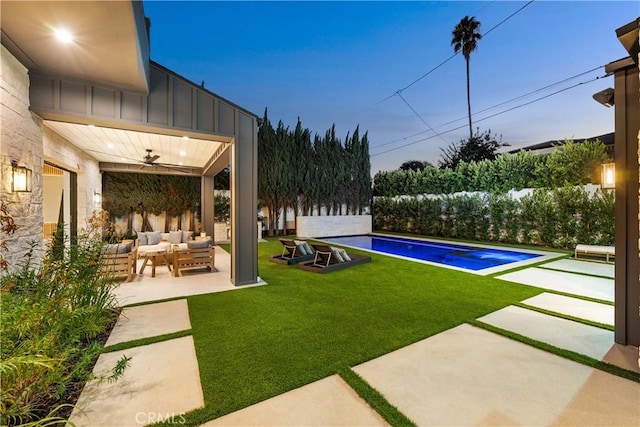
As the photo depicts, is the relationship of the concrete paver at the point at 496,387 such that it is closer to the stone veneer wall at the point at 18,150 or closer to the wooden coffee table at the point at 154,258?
the stone veneer wall at the point at 18,150

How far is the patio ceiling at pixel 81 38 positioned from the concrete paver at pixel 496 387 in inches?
179

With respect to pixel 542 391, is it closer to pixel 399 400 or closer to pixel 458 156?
pixel 399 400

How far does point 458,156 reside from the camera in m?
22.2

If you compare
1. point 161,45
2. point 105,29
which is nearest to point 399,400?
point 105,29

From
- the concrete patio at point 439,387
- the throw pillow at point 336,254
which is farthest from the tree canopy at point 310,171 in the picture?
the concrete patio at point 439,387

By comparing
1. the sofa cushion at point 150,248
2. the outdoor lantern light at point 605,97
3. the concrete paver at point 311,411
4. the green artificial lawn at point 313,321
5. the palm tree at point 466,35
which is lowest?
the concrete paver at point 311,411

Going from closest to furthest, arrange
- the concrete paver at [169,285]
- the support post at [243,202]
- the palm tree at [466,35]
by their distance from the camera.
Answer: the concrete paver at [169,285]
the support post at [243,202]
the palm tree at [466,35]

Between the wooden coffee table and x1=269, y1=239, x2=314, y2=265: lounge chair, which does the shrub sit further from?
x1=269, y1=239, x2=314, y2=265: lounge chair

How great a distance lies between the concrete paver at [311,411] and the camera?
198cm

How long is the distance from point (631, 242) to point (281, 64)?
32.4m

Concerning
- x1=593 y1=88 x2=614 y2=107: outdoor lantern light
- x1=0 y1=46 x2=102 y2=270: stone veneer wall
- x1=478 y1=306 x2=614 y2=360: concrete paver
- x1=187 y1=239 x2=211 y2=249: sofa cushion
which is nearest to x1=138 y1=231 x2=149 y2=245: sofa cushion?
x1=187 y1=239 x2=211 y2=249: sofa cushion

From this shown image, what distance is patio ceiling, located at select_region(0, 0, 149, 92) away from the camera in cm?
274

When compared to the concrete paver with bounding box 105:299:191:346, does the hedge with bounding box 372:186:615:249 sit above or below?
above

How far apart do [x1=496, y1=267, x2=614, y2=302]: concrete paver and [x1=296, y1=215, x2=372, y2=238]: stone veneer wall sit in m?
11.4
